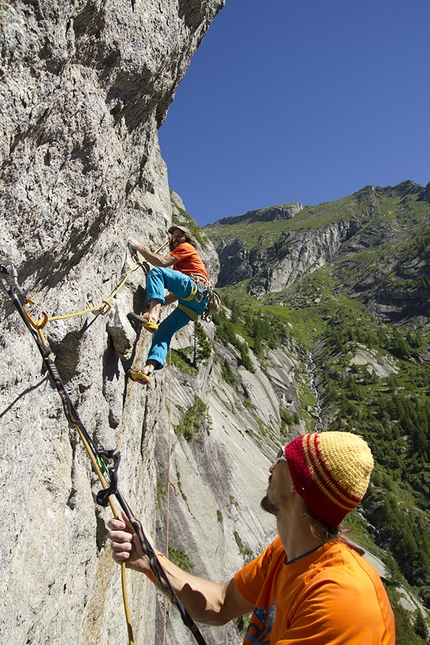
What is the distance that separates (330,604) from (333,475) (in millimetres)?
709

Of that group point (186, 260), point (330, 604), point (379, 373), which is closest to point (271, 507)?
point (330, 604)

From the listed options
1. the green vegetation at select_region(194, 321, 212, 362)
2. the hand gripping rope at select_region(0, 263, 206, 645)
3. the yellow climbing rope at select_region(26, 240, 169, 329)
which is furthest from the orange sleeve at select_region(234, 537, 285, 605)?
the green vegetation at select_region(194, 321, 212, 362)

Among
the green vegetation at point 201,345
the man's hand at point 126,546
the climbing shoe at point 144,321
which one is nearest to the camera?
the man's hand at point 126,546

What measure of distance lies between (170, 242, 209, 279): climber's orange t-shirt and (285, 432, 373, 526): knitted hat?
232 inches

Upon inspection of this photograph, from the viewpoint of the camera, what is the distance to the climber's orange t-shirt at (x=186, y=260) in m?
8.29

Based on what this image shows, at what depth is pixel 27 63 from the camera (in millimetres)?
3359

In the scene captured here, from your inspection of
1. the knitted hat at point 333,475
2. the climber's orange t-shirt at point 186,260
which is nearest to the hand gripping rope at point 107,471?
the knitted hat at point 333,475

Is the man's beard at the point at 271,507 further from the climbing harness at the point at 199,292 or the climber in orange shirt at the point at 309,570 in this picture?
the climbing harness at the point at 199,292

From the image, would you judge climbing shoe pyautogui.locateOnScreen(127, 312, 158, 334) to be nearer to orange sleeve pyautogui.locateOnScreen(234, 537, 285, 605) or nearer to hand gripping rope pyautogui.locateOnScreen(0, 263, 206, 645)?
hand gripping rope pyautogui.locateOnScreen(0, 263, 206, 645)

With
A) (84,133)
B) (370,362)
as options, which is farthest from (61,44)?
(370,362)

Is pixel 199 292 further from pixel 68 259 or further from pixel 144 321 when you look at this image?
pixel 68 259

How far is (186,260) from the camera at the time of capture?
8352mm

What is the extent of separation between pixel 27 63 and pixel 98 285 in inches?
117

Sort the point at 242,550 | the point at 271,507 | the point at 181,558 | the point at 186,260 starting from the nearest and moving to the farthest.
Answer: the point at 271,507 < the point at 186,260 < the point at 181,558 < the point at 242,550
